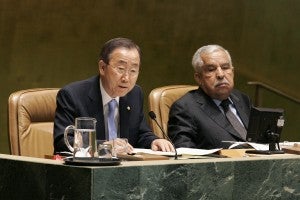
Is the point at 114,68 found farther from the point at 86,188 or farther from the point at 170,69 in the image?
the point at 170,69

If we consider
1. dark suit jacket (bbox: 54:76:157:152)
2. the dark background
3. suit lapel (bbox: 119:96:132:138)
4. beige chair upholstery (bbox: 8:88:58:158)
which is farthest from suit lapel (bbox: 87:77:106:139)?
the dark background

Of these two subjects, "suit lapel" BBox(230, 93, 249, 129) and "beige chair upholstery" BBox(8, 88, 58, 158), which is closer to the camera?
"beige chair upholstery" BBox(8, 88, 58, 158)

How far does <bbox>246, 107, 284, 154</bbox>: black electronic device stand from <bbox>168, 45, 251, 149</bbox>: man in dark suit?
0.66 m

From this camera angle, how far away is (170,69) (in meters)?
7.98

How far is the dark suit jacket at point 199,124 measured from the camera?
5352 millimetres

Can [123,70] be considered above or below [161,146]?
above

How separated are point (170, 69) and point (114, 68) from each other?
3163mm

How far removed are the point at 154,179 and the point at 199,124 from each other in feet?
6.48

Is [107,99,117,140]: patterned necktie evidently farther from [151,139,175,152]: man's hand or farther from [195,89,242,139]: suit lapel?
[195,89,242,139]: suit lapel

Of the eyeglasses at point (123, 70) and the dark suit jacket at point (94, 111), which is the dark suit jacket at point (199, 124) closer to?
the dark suit jacket at point (94, 111)

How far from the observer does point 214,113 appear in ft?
18.0

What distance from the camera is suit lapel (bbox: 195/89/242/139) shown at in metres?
5.45

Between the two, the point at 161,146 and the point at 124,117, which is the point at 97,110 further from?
the point at 161,146

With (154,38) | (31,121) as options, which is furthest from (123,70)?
(154,38)
